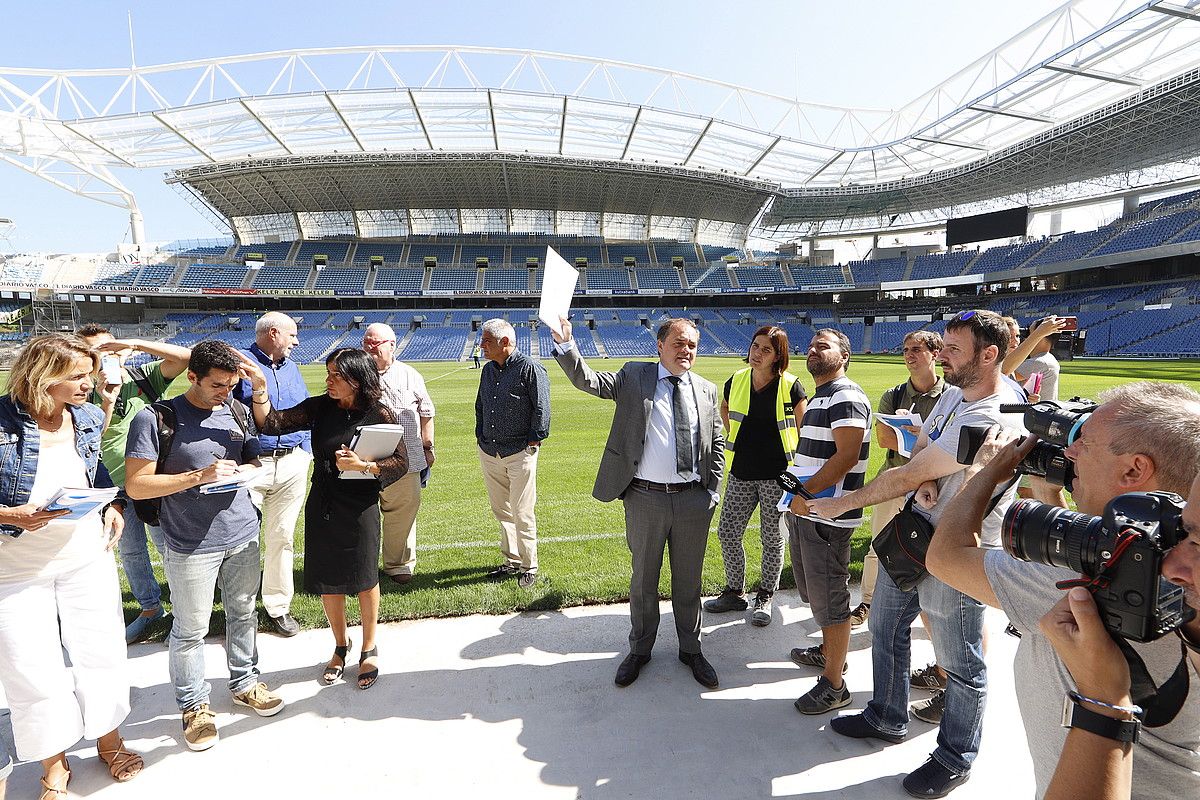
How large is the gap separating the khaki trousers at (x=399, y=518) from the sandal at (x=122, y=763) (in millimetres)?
2072

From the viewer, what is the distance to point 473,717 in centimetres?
289

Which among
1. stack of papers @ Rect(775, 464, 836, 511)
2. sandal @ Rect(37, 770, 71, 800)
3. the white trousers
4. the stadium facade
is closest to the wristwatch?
stack of papers @ Rect(775, 464, 836, 511)

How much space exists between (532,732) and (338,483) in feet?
5.72

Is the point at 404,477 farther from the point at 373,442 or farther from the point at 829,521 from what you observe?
the point at 829,521

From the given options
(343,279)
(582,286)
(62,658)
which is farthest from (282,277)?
(62,658)

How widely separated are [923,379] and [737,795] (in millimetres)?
2983

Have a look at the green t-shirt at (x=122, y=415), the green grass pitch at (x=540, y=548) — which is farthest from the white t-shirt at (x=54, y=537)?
the green grass pitch at (x=540, y=548)

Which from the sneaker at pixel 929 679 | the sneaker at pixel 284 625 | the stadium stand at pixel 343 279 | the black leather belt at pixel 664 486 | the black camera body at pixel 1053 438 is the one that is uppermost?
the stadium stand at pixel 343 279

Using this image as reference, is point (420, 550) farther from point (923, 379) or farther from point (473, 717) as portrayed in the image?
point (923, 379)

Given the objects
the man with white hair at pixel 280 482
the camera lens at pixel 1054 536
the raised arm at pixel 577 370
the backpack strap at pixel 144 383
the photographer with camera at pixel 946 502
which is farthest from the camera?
the man with white hair at pixel 280 482

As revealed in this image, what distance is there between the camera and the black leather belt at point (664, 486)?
3.23 meters

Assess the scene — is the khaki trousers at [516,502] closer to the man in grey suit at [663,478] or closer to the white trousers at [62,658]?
the man in grey suit at [663,478]

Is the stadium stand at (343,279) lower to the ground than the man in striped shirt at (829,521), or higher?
higher

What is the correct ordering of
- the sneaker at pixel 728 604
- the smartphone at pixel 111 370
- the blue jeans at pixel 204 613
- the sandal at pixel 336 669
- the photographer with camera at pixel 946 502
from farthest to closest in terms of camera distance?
1. the sneaker at pixel 728 604
2. the smartphone at pixel 111 370
3. the sandal at pixel 336 669
4. the blue jeans at pixel 204 613
5. the photographer with camera at pixel 946 502
